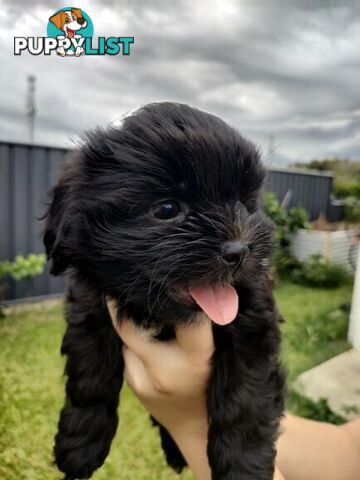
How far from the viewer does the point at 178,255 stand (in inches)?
18.5

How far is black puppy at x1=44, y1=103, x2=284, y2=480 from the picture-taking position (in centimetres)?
48

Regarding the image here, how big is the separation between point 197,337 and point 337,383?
94 centimetres

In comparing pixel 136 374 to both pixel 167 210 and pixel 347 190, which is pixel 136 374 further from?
pixel 347 190

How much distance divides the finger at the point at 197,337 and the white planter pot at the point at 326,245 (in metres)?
1.39

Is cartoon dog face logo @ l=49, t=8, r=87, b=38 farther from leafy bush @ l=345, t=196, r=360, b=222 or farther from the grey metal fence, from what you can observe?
leafy bush @ l=345, t=196, r=360, b=222

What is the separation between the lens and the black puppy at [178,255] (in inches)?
18.9

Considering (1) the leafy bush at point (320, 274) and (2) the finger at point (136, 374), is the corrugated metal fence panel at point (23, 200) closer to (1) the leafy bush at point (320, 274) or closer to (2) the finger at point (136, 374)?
(1) the leafy bush at point (320, 274)

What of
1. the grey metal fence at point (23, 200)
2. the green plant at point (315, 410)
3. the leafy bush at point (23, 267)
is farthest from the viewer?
the grey metal fence at point (23, 200)

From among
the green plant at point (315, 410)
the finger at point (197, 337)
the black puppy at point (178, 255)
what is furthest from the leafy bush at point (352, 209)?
the finger at point (197, 337)

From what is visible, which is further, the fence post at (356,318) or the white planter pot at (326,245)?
the white planter pot at (326,245)

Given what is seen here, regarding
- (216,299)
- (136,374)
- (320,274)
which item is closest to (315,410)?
(320,274)

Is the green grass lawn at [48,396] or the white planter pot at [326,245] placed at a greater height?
the white planter pot at [326,245]

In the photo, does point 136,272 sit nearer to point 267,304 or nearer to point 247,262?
point 247,262

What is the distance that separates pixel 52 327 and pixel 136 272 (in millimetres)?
816
